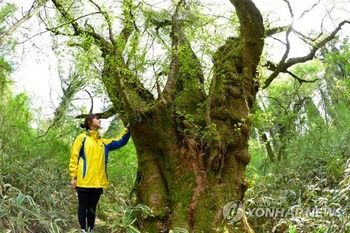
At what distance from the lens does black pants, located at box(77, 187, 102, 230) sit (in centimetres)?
527

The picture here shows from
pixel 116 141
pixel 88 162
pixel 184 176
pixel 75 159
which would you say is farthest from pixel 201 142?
pixel 75 159

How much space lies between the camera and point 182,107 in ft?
19.4

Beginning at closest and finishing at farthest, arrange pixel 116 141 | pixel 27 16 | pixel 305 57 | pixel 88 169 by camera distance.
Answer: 1. pixel 88 169
2. pixel 116 141
3. pixel 27 16
4. pixel 305 57

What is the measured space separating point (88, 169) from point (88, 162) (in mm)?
83

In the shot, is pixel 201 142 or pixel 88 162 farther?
pixel 201 142

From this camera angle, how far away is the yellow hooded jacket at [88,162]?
5.30m

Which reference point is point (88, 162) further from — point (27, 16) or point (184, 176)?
point (27, 16)

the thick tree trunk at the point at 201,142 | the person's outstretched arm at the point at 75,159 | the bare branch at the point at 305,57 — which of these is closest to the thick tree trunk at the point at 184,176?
the thick tree trunk at the point at 201,142

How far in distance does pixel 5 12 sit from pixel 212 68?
370 centimetres

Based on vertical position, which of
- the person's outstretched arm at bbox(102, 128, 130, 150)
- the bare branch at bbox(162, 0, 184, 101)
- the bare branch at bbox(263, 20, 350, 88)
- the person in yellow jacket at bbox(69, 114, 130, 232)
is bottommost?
the person in yellow jacket at bbox(69, 114, 130, 232)

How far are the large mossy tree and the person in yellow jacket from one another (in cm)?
44

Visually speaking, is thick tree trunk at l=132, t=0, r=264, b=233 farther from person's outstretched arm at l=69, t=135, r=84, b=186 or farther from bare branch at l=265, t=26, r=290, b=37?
bare branch at l=265, t=26, r=290, b=37

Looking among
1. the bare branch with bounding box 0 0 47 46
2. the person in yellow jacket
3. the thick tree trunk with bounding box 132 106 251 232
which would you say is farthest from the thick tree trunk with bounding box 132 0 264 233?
the bare branch with bounding box 0 0 47 46

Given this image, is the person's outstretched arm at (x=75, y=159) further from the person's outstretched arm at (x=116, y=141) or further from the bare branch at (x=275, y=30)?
the bare branch at (x=275, y=30)
